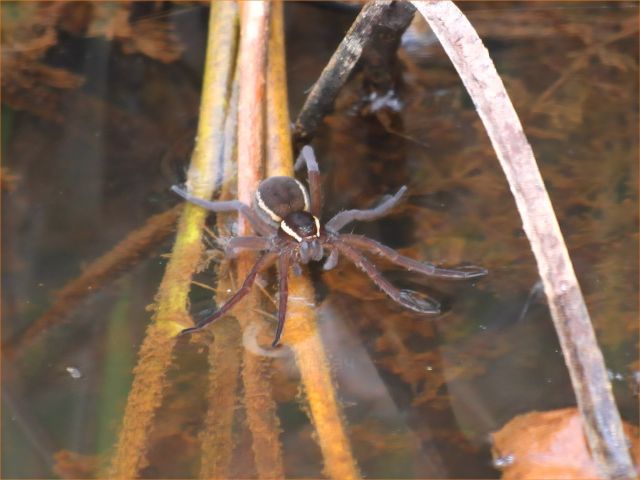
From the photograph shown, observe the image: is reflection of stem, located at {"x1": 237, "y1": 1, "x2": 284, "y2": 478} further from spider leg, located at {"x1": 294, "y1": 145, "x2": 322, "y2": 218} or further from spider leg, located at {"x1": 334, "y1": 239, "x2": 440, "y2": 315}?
spider leg, located at {"x1": 334, "y1": 239, "x2": 440, "y2": 315}

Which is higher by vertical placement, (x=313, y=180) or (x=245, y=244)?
(x=313, y=180)

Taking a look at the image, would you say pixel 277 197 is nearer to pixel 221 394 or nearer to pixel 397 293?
pixel 397 293

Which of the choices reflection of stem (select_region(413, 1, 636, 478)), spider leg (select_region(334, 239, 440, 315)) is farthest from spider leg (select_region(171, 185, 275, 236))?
reflection of stem (select_region(413, 1, 636, 478))

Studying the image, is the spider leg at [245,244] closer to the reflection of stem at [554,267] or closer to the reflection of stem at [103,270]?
the reflection of stem at [103,270]

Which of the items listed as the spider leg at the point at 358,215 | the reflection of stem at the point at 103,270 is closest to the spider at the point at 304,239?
the spider leg at the point at 358,215

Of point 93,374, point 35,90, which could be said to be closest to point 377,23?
point 93,374

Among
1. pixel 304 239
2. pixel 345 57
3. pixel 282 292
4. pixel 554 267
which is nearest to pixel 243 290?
pixel 282 292
